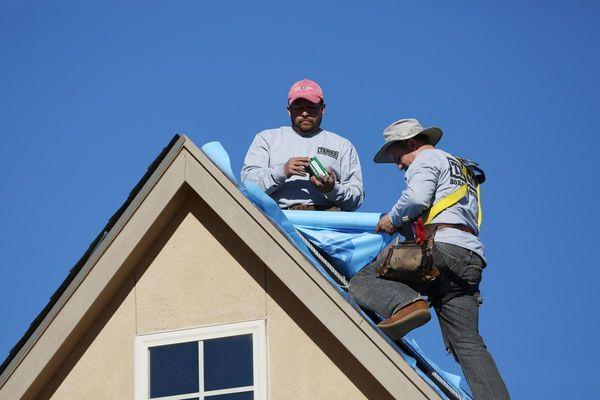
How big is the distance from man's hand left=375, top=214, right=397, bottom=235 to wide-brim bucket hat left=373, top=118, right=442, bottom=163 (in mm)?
587

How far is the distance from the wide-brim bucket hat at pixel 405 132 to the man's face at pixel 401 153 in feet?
0.16

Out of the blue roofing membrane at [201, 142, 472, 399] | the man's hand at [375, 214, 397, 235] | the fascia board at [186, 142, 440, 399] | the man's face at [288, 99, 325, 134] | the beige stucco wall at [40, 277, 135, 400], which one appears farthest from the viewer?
the man's face at [288, 99, 325, 134]

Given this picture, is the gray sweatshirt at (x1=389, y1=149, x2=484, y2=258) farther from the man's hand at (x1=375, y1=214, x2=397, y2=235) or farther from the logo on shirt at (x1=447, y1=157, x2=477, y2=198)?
the man's hand at (x1=375, y1=214, x2=397, y2=235)

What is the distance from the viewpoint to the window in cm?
1335

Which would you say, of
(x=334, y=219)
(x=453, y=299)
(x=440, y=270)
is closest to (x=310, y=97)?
(x=334, y=219)

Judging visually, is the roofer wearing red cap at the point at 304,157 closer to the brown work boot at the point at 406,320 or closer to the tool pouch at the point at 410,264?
the tool pouch at the point at 410,264

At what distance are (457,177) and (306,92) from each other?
90.5 inches

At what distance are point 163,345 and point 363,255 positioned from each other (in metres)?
2.07

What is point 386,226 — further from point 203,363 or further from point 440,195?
point 203,363

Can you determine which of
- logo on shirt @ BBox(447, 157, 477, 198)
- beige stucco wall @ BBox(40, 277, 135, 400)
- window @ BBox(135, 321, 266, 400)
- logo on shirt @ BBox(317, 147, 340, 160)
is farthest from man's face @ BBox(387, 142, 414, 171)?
beige stucco wall @ BBox(40, 277, 135, 400)

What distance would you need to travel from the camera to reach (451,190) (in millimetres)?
14023

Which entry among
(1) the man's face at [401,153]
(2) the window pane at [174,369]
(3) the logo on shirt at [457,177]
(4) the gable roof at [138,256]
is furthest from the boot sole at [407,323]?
(1) the man's face at [401,153]

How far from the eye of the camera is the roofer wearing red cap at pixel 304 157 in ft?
51.4

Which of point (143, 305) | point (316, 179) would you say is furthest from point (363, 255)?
point (143, 305)
